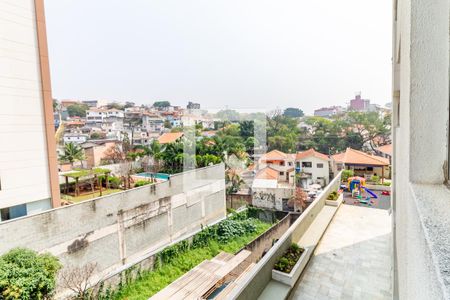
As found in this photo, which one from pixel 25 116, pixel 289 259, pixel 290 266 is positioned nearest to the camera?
pixel 290 266

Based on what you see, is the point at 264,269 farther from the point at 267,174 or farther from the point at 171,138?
the point at 171,138

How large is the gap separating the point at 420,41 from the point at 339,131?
841 inches

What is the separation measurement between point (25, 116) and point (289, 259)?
7284 millimetres

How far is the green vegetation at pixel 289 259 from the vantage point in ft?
11.5

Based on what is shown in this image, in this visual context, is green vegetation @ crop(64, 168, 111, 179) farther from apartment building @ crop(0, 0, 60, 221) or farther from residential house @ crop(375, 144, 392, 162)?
residential house @ crop(375, 144, 392, 162)

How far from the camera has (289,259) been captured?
12.2ft

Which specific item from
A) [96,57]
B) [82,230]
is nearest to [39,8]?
[82,230]

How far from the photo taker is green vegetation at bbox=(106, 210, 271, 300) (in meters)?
6.69

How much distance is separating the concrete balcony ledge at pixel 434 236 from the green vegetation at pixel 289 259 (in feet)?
11.1

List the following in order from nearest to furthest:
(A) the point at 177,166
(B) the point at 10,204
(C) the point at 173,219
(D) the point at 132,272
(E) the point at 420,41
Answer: (E) the point at 420,41, (B) the point at 10,204, (D) the point at 132,272, (C) the point at 173,219, (A) the point at 177,166

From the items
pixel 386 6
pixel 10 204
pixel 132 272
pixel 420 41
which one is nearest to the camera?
pixel 420 41

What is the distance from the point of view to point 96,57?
18.2 m

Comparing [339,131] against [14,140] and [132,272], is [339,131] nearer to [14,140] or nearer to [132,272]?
[132,272]

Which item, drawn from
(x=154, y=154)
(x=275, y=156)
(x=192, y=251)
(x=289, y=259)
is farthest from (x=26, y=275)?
(x=275, y=156)
